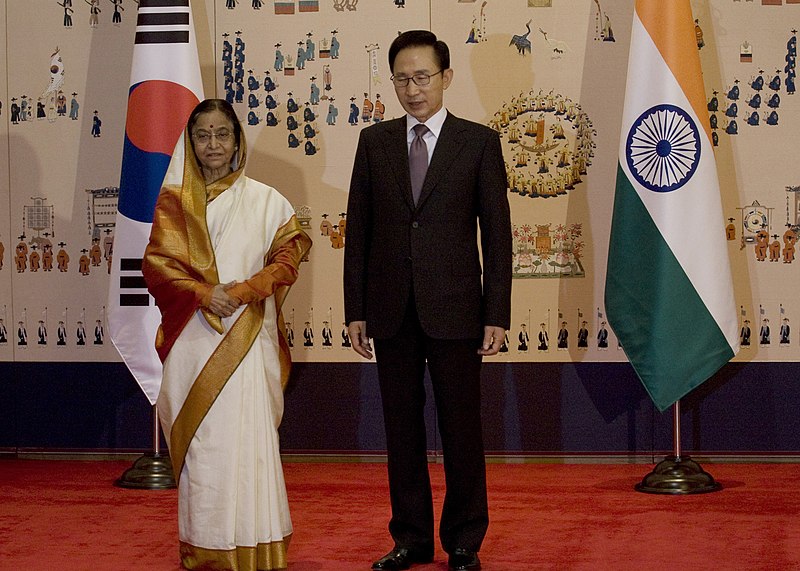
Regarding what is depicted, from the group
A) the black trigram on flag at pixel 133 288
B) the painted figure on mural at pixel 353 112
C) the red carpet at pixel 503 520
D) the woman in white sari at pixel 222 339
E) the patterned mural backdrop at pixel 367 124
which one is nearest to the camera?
the woman in white sari at pixel 222 339

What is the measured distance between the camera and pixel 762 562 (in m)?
3.61

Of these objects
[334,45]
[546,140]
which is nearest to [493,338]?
[546,140]

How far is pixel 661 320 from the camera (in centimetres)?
495

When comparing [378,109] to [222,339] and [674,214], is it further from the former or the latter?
[222,339]

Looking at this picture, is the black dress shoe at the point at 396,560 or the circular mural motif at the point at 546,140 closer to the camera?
the black dress shoe at the point at 396,560

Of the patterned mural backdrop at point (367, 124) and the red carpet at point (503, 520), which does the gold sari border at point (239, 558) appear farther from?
the patterned mural backdrop at point (367, 124)

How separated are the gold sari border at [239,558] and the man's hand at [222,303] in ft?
2.49

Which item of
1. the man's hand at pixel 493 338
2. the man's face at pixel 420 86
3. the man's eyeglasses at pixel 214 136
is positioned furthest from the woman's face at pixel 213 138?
the man's hand at pixel 493 338

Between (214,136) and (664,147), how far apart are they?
2210 mm

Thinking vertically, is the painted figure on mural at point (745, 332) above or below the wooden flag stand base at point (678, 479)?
above

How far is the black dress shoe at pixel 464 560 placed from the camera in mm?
3512

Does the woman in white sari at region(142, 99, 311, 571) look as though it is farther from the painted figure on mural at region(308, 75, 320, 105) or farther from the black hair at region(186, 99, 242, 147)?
the painted figure on mural at region(308, 75, 320, 105)

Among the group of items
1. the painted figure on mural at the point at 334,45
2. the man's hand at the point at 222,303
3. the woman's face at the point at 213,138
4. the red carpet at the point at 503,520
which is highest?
the painted figure on mural at the point at 334,45

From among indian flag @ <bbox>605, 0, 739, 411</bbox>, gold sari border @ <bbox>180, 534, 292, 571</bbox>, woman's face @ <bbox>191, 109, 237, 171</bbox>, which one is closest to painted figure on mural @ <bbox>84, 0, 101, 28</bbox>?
woman's face @ <bbox>191, 109, 237, 171</bbox>
